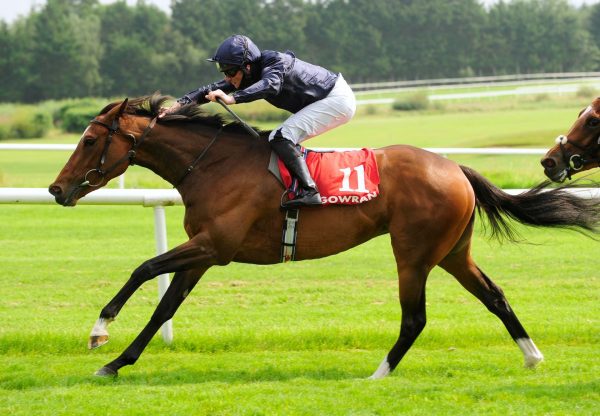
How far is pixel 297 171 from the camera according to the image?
18.8 feet

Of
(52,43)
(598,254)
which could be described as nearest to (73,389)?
(598,254)

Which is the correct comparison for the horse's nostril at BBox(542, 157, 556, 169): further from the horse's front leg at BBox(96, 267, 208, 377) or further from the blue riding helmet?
the horse's front leg at BBox(96, 267, 208, 377)

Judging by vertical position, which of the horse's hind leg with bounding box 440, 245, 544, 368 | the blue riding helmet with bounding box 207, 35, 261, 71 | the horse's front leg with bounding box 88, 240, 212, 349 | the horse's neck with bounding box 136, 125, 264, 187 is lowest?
the horse's hind leg with bounding box 440, 245, 544, 368

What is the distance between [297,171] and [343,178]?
295 millimetres

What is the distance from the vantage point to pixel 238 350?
6.43 metres

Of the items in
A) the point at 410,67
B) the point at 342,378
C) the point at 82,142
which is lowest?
the point at 410,67

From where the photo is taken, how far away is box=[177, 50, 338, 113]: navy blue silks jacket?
574 cm

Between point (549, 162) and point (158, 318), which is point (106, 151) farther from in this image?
point (549, 162)

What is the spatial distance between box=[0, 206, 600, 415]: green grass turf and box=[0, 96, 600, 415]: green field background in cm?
1

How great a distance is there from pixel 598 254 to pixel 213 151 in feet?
18.1

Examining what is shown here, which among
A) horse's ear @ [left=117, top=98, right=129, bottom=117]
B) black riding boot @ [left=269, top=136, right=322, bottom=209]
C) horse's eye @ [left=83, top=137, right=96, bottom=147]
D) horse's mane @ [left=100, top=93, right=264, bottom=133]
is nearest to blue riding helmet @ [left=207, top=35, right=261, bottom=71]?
horse's mane @ [left=100, top=93, right=264, bottom=133]

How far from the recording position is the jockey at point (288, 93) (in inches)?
226

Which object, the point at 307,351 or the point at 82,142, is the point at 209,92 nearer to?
the point at 82,142

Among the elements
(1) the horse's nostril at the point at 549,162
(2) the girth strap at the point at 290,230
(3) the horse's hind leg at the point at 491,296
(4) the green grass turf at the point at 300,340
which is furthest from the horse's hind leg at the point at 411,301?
(1) the horse's nostril at the point at 549,162
